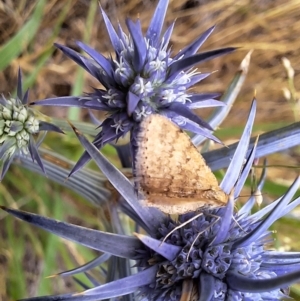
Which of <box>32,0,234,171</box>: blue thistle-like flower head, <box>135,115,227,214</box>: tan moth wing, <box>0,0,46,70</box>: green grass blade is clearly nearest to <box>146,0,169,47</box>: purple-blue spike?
<box>32,0,234,171</box>: blue thistle-like flower head

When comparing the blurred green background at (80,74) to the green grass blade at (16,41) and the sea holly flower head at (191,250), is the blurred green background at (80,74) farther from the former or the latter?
the sea holly flower head at (191,250)

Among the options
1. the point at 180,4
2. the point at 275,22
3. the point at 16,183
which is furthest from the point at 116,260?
the point at 275,22

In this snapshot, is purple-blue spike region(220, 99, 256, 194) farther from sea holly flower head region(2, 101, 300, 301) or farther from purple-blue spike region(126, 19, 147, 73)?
purple-blue spike region(126, 19, 147, 73)

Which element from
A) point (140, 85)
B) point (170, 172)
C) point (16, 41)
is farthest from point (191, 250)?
point (16, 41)

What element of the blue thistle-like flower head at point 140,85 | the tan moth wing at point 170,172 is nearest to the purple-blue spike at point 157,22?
the blue thistle-like flower head at point 140,85

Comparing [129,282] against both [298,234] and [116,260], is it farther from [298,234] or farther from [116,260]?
[298,234]
